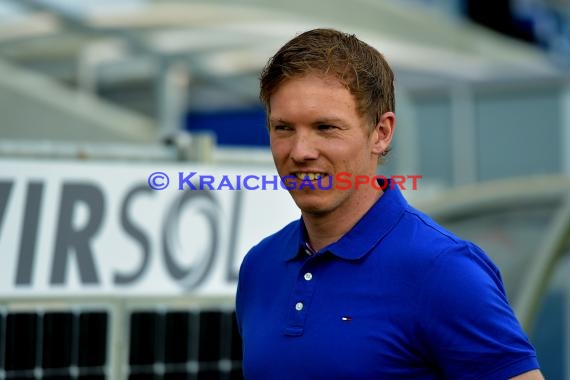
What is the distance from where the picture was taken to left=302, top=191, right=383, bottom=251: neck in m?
2.25

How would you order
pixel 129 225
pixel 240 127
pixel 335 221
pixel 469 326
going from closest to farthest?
pixel 469 326 < pixel 335 221 < pixel 129 225 < pixel 240 127

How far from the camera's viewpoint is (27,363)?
4.14 meters

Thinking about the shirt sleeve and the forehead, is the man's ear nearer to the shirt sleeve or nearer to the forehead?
the forehead

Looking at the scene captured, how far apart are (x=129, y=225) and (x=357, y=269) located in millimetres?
2238

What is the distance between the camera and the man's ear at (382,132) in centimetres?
223

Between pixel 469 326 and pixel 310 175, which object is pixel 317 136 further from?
pixel 469 326

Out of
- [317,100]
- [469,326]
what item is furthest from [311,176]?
[469,326]

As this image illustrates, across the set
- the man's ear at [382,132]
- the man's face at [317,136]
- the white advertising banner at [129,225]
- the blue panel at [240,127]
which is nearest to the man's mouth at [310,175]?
the man's face at [317,136]

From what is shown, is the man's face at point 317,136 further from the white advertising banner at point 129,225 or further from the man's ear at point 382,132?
the white advertising banner at point 129,225

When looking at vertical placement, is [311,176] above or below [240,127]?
below

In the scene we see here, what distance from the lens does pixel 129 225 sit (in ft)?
14.2

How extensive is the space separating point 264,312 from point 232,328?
2324 millimetres

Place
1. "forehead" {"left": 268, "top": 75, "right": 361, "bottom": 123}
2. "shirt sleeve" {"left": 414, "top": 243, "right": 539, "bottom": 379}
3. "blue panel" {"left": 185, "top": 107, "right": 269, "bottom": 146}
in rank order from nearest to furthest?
"shirt sleeve" {"left": 414, "top": 243, "right": 539, "bottom": 379}, "forehead" {"left": 268, "top": 75, "right": 361, "bottom": 123}, "blue panel" {"left": 185, "top": 107, "right": 269, "bottom": 146}

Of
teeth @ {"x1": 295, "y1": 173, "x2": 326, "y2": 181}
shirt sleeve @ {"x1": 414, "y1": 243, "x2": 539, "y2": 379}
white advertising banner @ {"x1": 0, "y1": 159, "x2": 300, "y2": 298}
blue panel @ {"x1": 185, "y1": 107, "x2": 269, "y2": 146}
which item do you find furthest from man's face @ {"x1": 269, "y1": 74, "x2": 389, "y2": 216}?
blue panel @ {"x1": 185, "y1": 107, "x2": 269, "y2": 146}
